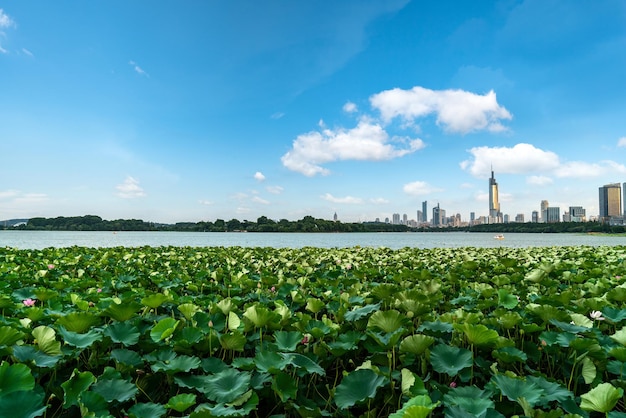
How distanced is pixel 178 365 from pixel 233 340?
1.18 feet

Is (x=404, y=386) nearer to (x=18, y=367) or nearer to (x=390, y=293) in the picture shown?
(x=390, y=293)

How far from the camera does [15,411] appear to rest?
5.21 ft

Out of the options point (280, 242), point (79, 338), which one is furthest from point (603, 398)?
point (280, 242)

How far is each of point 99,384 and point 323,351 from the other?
3.97ft

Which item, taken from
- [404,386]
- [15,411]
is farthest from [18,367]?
[404,386]

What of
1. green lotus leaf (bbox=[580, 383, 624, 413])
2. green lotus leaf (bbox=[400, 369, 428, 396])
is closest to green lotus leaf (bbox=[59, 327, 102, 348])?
green lotus leaf (bbox=[400, 369, 428, 396])

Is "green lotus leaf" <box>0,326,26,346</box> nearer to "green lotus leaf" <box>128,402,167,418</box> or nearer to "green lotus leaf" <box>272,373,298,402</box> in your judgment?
"green lotus leaf" <box>128,402,167,418</box>

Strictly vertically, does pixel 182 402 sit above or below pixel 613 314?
below

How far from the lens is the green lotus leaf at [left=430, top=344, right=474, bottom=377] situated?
2188mm

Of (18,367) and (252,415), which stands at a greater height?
(18,367)

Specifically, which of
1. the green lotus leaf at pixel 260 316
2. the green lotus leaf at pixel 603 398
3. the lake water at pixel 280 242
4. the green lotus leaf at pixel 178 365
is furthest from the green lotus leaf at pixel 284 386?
the lake water at pixel 280 242

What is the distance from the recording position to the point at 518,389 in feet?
6.27

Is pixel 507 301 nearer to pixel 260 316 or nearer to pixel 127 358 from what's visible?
pixel 260 316

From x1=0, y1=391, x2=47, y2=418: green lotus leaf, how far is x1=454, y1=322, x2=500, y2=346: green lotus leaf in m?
2.09
